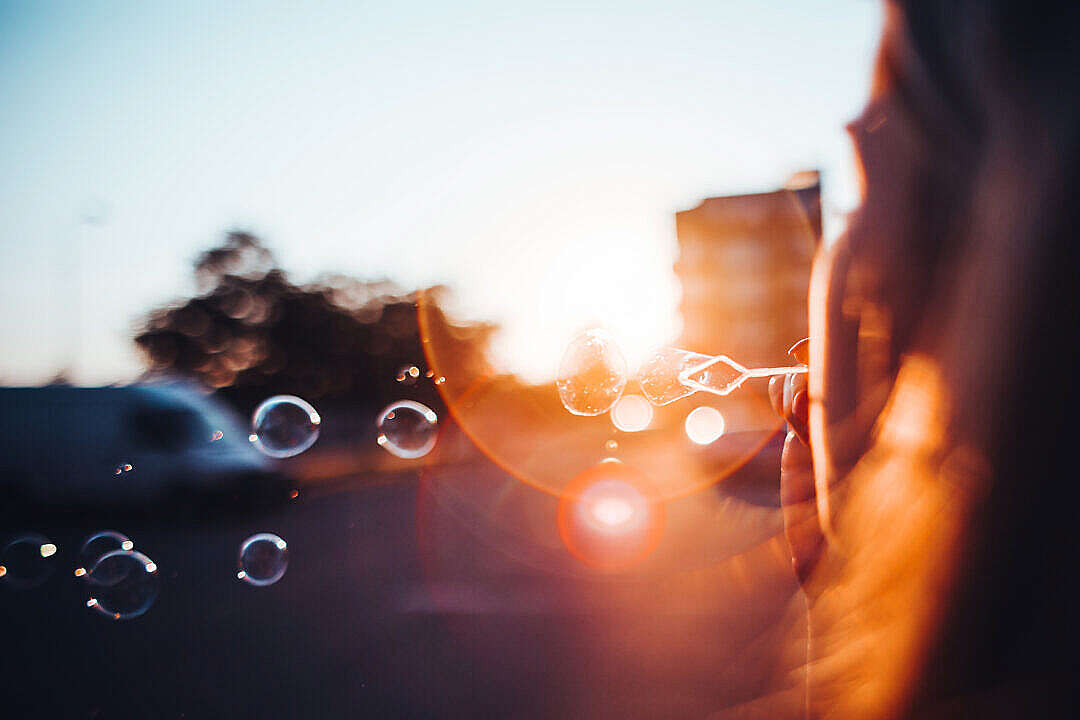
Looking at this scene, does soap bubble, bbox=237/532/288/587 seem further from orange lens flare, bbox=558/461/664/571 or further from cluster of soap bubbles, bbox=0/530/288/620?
orange lens flare, bbox=558/461/664/571

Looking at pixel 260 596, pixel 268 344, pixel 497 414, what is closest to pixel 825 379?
pixel 260 596

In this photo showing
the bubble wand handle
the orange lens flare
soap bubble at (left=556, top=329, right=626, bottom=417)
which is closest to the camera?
the bubble wand handle

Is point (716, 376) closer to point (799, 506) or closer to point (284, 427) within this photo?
point (799, 506)

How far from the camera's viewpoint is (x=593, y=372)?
2.47m

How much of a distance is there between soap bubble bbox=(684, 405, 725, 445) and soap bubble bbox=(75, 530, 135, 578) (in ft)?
26.9

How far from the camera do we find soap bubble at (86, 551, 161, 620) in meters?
4.10

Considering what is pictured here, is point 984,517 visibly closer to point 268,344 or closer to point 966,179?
point 966,179

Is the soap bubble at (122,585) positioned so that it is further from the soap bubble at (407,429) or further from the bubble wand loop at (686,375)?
the bubble wand loop at (686,375)

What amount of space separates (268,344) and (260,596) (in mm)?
25795

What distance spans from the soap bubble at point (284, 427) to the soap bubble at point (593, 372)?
2.46 meters

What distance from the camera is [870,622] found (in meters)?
0.70

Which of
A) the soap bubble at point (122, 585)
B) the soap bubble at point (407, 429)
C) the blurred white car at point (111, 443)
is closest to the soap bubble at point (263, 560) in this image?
the soap bubble at point (122, 585)

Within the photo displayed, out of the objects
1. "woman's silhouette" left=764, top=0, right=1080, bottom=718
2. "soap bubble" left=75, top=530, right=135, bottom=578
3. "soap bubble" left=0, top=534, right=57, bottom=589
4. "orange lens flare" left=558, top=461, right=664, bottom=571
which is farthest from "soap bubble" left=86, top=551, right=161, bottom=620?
"woman's silhouette" left=764, top=0, right=1080, bottom=718

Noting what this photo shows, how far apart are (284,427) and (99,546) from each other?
1.54 meters
